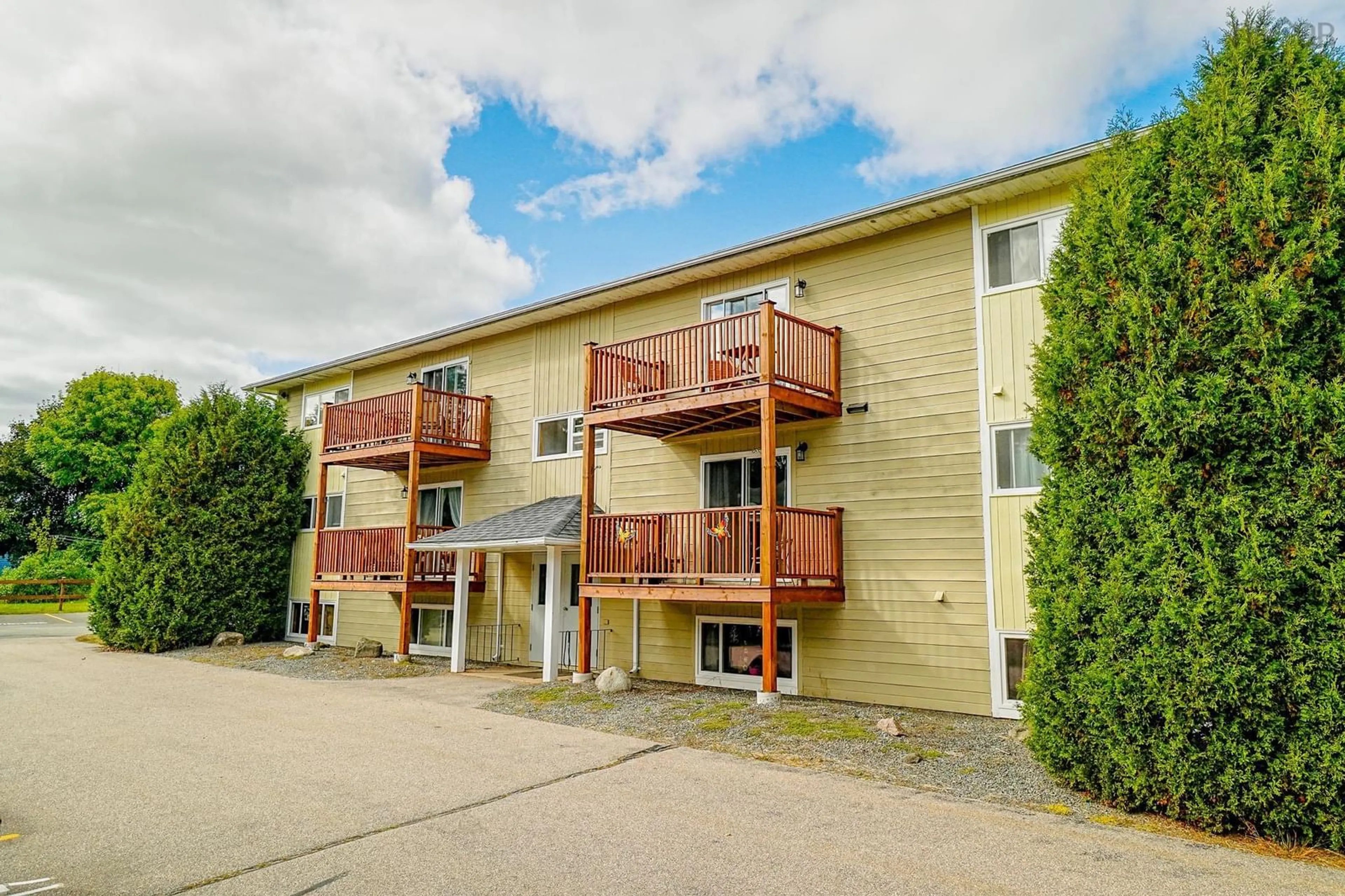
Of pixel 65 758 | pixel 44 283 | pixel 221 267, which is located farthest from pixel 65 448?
pixel 65 758

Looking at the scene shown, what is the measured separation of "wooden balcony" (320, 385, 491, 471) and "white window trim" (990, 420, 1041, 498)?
10.2m

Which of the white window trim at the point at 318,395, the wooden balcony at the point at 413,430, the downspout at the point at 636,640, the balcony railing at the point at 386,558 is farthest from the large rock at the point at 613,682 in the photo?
the white window trim at the point at 318,395

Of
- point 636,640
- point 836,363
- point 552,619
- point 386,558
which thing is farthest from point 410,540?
point 836,363

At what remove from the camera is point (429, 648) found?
17.0 meters

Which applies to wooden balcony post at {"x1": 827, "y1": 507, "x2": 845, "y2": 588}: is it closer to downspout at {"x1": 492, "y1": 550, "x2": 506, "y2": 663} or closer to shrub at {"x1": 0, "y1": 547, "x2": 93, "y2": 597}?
downspout at {"x1": 492, "y1": 550, "x2": 506, "y2": 663}

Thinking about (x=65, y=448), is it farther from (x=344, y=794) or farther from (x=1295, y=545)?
(x=1295, y=545)

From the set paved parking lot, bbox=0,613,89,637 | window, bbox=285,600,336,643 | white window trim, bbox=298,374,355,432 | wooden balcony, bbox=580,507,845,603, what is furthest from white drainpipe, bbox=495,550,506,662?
paved parking lot, bbox=0,613,89,637

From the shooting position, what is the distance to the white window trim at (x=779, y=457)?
1181 centimetres

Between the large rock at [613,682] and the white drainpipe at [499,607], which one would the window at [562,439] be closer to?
the white drainpipe at [499,607]

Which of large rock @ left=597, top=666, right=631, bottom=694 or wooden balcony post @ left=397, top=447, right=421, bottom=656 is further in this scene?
wooden balcony post @ left=397, top=447, right=421, bottom=656

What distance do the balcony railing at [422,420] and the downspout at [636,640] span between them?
5.21 meters

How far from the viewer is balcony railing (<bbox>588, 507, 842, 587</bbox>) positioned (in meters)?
10.5

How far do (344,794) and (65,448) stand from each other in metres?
44.8

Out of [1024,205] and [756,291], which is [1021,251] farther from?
[756,291]
